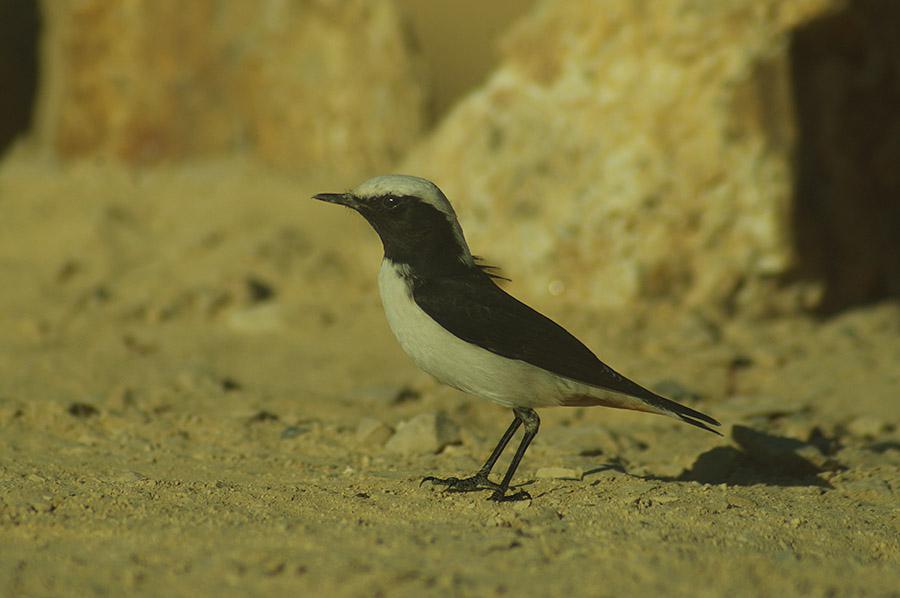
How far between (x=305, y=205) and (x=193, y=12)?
2.21 metres

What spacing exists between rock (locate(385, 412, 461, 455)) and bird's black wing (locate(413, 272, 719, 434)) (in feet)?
3.40

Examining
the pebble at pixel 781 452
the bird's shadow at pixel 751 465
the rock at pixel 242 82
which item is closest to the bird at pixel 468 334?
the bird's shadow at pixel 751 465

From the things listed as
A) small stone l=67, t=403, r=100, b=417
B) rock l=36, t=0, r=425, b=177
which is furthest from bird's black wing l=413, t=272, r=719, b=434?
rock l=36, t=0, r=425, b=177

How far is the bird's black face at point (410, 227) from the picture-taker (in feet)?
15.1

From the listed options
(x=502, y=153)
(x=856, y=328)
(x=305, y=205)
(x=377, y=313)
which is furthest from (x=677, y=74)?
(x=305, y=205)

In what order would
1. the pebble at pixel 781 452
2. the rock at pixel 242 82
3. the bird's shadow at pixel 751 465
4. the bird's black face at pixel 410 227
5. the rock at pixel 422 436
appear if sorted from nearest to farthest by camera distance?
the bird's black face at pixel 410 227 < the bird's shadow at pixel 751 465 < the pebble at pixel 781 452 < the rock at pixel 422 436 < the rock at pixel 242 82

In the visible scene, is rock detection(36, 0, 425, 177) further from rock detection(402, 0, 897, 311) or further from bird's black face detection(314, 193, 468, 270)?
bird's black face detection(314, 193, 468, 270)

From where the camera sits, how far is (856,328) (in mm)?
7656

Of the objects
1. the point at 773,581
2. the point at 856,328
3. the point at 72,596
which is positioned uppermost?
the point at 856,328

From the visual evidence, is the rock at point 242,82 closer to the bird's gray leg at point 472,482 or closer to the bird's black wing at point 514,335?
the bird's black wing at point 514,335

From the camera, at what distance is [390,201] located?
462cm

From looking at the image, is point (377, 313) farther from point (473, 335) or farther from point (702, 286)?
point (473, 335)

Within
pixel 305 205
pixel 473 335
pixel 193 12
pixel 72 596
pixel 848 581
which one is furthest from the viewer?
pixel 193 12

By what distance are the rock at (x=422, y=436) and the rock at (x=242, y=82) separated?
476 centimetres
